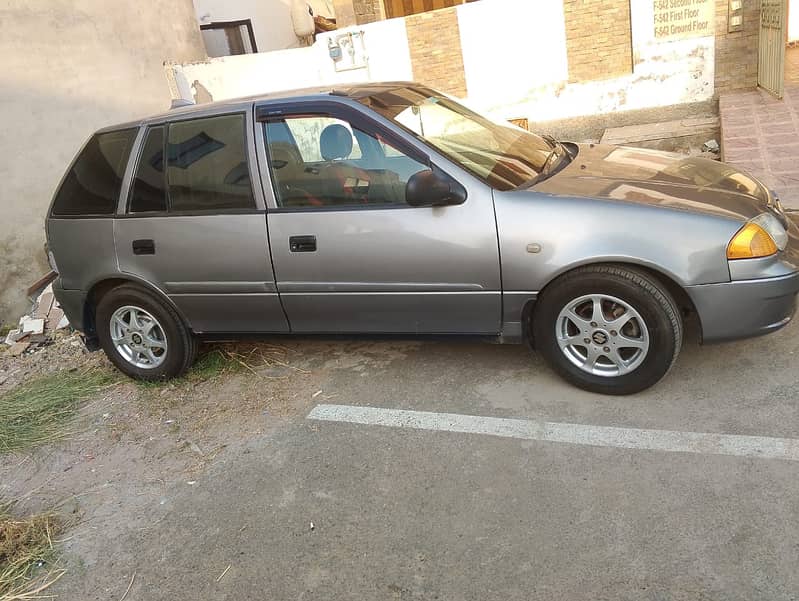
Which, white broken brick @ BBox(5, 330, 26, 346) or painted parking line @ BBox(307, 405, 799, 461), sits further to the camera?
white broken brick @ BBox(5, 330, 26, 346)

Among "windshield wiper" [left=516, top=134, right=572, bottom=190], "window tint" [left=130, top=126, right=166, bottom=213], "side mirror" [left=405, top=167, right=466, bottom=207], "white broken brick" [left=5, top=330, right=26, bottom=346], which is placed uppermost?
"window tint" [left=130, top=126, right=166, bottom=213]

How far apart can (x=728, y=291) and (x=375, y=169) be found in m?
1.94

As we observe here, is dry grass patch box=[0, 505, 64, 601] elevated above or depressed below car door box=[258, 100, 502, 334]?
below

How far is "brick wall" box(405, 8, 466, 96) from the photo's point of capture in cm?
1045

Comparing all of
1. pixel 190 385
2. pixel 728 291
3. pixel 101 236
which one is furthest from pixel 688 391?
pixel 101 236

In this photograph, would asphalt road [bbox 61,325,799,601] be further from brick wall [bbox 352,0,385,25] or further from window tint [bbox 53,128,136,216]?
brick wall [bbox 352,0,385,25]

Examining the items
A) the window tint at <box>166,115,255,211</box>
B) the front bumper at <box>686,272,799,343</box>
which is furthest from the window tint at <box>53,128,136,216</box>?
the front bumper at <box>686,272,799,343</box>

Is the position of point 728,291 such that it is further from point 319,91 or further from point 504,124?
point 319,91

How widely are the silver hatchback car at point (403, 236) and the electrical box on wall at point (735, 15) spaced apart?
5715 mm

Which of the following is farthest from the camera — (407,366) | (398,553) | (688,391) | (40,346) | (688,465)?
(40,346)

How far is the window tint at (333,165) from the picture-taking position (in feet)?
12.8

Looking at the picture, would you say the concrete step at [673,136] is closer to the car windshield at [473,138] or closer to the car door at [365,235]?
the car windshield at [473,138]

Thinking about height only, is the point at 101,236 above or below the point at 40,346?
above

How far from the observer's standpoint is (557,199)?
3639mm
